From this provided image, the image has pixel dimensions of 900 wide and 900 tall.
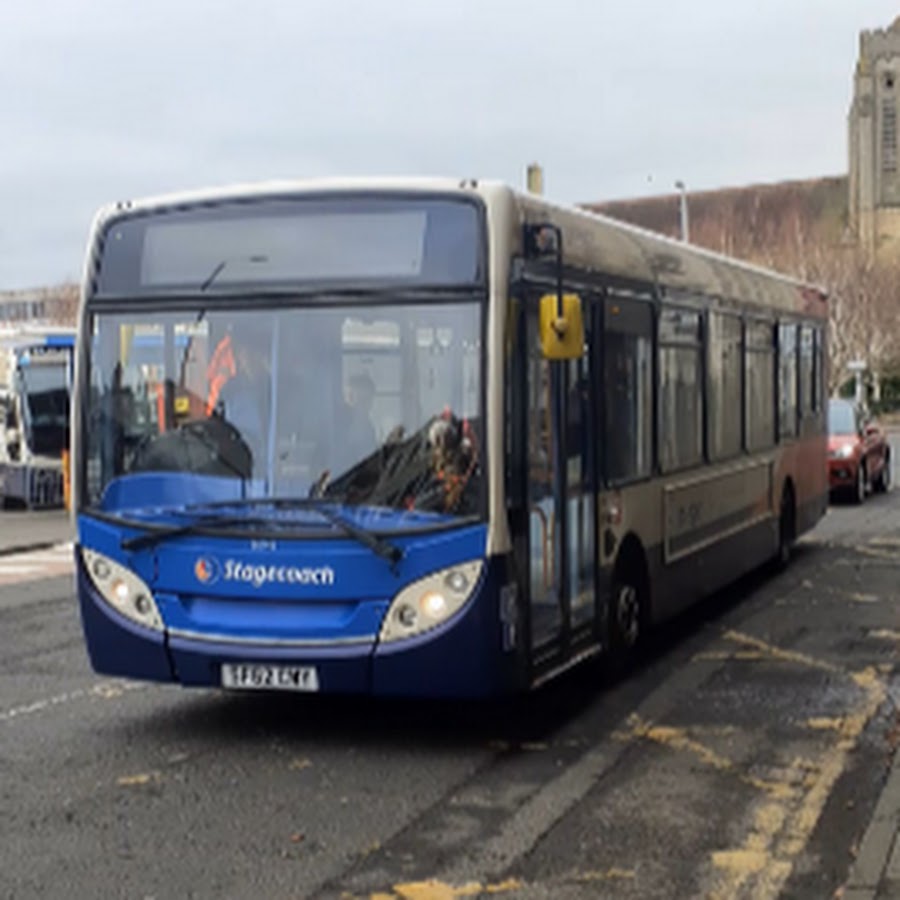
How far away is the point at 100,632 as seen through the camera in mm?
8836

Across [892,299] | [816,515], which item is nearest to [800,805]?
[816,515]

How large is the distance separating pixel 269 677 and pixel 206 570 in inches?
23.7

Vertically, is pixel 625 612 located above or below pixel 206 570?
below

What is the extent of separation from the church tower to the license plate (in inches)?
3775

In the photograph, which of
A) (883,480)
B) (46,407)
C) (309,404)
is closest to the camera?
(309,404)

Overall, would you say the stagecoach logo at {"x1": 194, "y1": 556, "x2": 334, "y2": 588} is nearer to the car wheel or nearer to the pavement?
the pavement

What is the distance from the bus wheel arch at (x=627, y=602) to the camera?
404 inches

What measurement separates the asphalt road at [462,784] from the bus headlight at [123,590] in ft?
2.18

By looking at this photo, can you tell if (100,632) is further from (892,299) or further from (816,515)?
(892,299)

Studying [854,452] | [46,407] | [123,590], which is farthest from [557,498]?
[46,407]

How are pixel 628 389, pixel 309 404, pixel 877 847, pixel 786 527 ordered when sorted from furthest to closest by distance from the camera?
1. pixel 786 527
2. pixel 628 389
3. pixel 309 404
4. pixel 877 847

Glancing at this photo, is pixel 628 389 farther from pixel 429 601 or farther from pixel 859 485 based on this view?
pixel 859 485

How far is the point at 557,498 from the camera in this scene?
9094 mm

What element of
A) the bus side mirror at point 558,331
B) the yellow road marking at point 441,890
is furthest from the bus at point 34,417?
the yellow road marking at point 441,890
